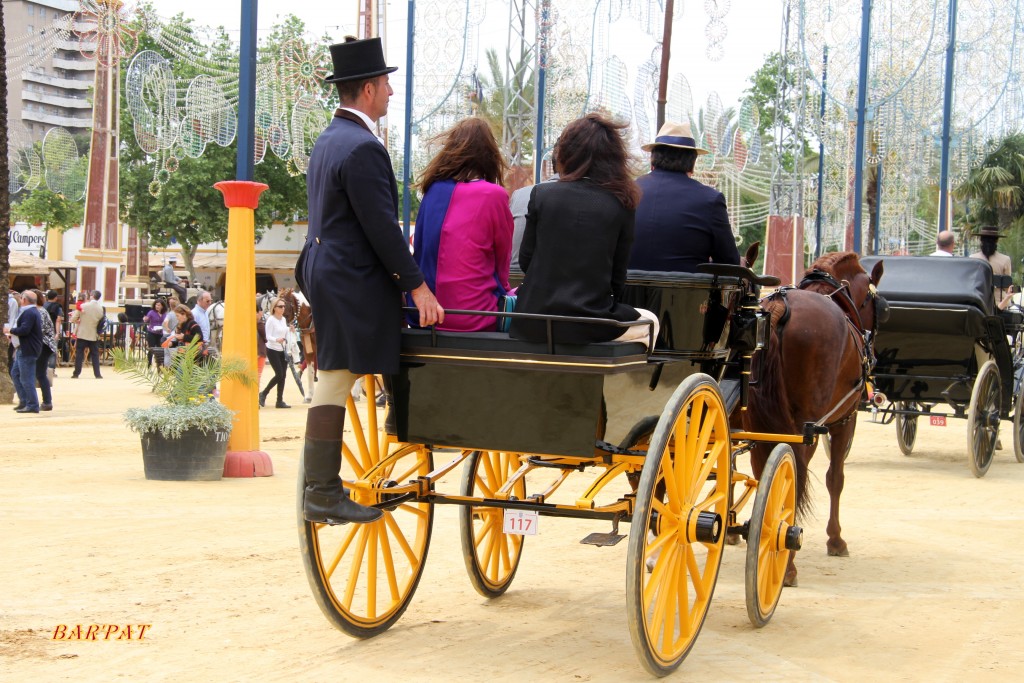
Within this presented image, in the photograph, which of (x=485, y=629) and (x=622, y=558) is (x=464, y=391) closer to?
(x=485, y=629)

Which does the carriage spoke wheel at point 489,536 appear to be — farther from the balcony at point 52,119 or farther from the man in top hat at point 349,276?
the balcony at point 52,119

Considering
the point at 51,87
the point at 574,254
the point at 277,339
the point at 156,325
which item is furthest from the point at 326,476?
the point at 51,87

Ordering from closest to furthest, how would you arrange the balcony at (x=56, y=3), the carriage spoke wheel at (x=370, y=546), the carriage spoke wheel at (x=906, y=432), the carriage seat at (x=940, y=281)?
the carriage spoke wheel at (x=370, y=546)
the carriage seat at (x=940, y=281)
the carriage spoke wheel at (x=906, y=432)
the balcony at (x=56, y=3)

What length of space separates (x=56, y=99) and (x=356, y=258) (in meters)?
116

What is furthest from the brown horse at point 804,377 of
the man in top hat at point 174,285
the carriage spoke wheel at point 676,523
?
the man in top hat at point 174,285

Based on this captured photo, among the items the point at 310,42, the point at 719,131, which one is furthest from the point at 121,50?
the point at 719,131

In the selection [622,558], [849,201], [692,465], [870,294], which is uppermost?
[849,201]

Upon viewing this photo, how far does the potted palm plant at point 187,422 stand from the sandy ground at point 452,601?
22 centimetres

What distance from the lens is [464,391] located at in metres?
4.99

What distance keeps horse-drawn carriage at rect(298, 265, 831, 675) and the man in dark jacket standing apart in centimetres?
1296

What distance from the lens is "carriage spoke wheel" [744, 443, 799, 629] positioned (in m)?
5.65

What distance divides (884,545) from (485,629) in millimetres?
3813

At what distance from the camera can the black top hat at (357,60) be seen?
4.94m

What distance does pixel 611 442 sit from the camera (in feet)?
16.5
